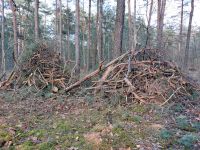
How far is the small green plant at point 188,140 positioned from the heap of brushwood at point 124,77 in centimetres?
169

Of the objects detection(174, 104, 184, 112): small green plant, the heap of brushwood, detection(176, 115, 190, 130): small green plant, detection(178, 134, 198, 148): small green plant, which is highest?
the heap of brushwood

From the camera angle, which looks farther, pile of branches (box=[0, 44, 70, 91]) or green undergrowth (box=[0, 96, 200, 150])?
pile of branches (box=[0, 44, 70, 91])

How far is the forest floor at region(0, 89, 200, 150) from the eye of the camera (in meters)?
5.13

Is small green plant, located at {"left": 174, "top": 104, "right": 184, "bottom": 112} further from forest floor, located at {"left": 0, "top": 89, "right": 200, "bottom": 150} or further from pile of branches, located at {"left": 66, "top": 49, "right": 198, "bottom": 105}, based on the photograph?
pile of branches, located at {"left": 66, "top": 49, "right": 198, "bottom": 105}

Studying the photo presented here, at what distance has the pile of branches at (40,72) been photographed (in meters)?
9.17

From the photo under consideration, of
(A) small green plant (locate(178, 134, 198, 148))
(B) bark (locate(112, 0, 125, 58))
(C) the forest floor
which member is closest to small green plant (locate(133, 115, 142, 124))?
(C) the forest floor

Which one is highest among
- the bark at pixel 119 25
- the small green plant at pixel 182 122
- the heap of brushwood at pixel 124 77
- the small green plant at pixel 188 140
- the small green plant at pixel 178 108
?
the bark at pixel 119 25

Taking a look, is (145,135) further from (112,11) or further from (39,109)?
(112,11)

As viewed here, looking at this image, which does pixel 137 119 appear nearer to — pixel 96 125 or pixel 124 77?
pixel 96 125

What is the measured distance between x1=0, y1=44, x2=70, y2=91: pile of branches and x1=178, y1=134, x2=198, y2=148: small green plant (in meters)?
4.79

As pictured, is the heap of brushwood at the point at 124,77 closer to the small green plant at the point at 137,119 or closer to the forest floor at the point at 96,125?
the forest floor at the point at 96,125

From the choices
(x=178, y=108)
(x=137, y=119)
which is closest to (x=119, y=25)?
(x=178, y=108)

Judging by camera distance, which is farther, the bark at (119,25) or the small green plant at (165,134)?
the bark at (119,25)

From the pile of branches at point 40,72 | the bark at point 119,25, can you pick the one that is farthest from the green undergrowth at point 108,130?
the bark at point 119,25
